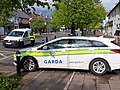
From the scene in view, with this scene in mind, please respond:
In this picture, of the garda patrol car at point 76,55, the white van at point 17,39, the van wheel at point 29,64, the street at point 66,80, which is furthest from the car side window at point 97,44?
the white van at point 17,39

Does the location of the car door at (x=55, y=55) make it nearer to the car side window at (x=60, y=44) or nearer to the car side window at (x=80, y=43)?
the car side window at (x=60, y=44)

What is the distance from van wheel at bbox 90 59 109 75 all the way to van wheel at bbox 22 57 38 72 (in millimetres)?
2397

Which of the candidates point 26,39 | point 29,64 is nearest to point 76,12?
point 26,39

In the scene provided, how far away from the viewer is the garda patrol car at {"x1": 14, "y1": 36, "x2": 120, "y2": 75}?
392 inches

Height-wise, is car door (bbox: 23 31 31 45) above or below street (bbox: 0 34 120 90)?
above

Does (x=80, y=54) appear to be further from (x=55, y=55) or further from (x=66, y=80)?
(x=66, y=80)

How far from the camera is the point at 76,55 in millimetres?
10258

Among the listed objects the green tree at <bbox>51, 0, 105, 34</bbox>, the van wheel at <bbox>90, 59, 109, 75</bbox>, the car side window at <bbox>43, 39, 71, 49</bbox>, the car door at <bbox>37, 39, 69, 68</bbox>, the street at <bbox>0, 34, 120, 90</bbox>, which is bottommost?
the street at <bbox>0, 34, 120, 90</bbox>

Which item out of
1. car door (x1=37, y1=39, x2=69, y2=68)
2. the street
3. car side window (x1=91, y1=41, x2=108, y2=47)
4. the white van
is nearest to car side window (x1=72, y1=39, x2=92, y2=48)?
car side window (x1=91, y1=41, x2=108, y2=47)

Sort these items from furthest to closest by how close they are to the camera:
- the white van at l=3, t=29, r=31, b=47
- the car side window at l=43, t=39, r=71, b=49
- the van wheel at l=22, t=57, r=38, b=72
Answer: the white van at l=3, t=29, r=31, b=47 → the van wheel at l=22, t=57, r=38, b=72 → the car side window at l=43, t=39, r=71, b=49

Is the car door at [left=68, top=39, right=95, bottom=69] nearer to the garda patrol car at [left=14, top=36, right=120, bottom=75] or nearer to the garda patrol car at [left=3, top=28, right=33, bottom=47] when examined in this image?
the garda patrol car at [left=14, top=36, right=120, bottom=75]

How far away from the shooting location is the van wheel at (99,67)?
9992 mm

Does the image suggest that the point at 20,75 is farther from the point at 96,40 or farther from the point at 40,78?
the point at 96,40

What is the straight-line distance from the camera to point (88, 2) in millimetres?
26516
